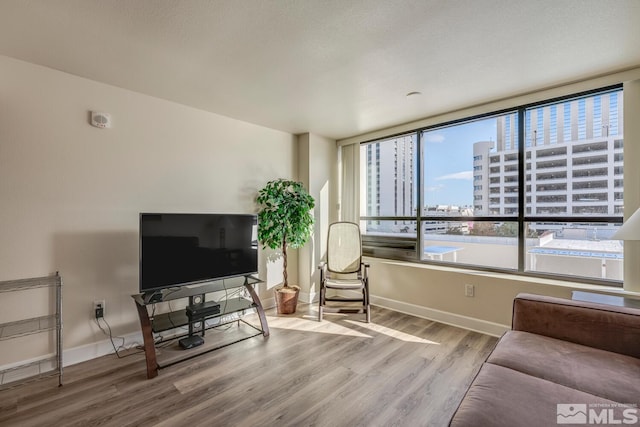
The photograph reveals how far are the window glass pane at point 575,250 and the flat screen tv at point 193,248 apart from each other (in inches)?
112

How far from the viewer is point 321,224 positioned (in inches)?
166

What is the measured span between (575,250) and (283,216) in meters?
2.93

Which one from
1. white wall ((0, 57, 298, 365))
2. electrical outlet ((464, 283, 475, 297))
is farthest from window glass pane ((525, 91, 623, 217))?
white wall ((0, 57, 298, 365))

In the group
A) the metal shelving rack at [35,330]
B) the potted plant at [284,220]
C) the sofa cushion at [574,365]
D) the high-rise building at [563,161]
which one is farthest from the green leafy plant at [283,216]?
the sofa cushion at [574,365]

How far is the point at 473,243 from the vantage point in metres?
3.31

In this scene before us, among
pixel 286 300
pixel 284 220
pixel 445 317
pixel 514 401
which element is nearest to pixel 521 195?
pixel 445 317

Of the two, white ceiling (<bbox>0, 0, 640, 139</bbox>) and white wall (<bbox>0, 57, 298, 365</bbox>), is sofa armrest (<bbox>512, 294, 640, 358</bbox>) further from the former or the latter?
white wall (<bbox>0, 57, 298, 365</bbox>)

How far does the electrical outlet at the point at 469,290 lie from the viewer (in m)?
3.08

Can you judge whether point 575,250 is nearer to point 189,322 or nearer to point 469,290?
point 469,290

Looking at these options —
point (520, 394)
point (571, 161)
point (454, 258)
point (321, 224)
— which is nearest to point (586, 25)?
point (571, 161)

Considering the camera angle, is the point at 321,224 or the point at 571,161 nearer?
the point at 571,161

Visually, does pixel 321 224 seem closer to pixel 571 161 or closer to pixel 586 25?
pixel 571 161

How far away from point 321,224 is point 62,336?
292cm

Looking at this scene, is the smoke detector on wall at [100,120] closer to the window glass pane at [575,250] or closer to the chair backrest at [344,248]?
the chair backrest at [344,248]
